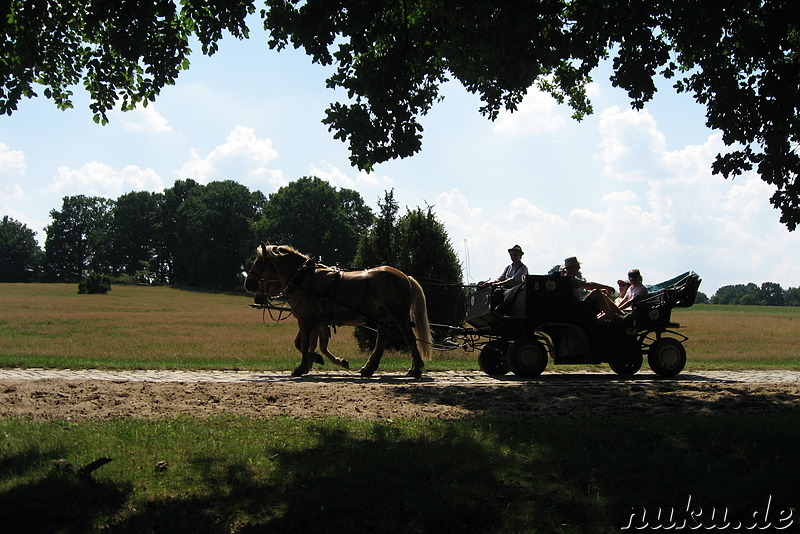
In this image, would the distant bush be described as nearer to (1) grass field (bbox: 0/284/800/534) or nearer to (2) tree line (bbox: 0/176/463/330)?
(2) tree line (bbox: 0/176/463/330)

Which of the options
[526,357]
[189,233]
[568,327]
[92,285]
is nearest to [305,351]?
[526,357]

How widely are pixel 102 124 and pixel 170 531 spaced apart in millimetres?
8004

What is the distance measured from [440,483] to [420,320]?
26.1 feet

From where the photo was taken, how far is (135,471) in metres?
5.68

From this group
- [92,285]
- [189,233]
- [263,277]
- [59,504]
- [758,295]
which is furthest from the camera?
[758,295]

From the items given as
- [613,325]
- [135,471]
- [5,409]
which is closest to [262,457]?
[135,471]

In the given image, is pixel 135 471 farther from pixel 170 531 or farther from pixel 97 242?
pixel 97 242

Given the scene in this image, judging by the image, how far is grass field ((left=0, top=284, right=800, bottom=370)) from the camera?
16656mm

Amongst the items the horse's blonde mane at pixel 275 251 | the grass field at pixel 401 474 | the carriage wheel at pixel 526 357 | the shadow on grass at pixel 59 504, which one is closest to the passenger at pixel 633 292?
the carriage wheel at pixel 526 357

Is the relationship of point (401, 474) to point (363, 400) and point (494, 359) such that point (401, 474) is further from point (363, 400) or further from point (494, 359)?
point (494, 359)

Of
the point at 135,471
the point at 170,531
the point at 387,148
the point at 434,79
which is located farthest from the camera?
the point at 434,79

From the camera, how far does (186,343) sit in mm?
23438

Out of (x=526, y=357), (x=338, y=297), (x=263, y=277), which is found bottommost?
(x=526, y=357)

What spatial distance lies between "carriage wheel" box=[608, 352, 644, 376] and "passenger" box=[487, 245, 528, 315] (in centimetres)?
264
